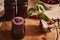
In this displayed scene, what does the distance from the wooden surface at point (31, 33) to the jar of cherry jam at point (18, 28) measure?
0.08ft

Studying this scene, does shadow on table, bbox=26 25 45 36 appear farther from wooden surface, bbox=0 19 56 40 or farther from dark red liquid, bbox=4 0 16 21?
dark red liquid, bbox=4 0 16 21

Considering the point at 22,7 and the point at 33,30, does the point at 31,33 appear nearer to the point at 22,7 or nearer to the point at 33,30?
the point at 33,30

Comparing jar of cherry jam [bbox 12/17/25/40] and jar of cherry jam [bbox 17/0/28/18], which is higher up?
jar of cherry jam [bbox 17/0/28/18]

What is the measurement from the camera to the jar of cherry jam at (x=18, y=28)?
3.15 ft

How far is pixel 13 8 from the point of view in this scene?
1074mm

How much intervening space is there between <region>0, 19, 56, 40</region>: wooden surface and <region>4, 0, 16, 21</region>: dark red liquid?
0.14 feet

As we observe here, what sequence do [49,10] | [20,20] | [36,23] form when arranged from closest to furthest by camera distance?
[20,20] < [36,23] < [49,10]

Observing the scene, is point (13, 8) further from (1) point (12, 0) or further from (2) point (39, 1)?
(2) point (39, 1)

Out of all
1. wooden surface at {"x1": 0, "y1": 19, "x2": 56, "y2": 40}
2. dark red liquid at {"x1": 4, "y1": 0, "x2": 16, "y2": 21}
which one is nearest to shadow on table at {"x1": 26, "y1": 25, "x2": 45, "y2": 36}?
wooden surface at {"x1": 0, "y1": 19, "x2": 56, "y2": 40}

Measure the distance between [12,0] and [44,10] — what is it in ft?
0.72

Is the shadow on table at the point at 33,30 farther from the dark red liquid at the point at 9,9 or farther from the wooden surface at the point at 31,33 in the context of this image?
the dark red liquid at the point at 9,9

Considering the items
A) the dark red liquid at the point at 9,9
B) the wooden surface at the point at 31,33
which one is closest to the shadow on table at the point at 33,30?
the wooden surface at the point at 31,33

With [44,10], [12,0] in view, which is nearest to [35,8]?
[44,10]

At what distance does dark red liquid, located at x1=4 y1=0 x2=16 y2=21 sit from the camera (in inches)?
41.7
